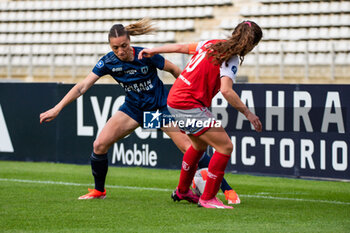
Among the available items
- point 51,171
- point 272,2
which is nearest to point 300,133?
point 51,171

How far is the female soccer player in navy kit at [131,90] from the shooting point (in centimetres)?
675

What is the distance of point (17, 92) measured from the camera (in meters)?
11.7

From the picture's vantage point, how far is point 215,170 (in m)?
6.12

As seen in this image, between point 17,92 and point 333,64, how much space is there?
7558mm

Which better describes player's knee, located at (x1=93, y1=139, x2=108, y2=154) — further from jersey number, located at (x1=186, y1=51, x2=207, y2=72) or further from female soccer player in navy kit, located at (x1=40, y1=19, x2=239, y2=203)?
jersey number, located at (x1=186, y1=51, x2=207, y2=72)

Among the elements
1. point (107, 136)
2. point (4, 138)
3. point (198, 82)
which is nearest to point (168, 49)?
point (198, 82)

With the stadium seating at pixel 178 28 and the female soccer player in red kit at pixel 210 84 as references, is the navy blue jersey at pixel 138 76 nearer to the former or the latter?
the female soccer player in red kit at pixel 210 84

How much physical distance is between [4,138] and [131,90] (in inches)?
213

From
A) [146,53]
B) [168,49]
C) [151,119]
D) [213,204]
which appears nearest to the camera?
[168,49]

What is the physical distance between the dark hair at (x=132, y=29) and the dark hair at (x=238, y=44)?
101 cm

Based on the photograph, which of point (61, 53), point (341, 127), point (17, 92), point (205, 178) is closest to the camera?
point (205, 178)

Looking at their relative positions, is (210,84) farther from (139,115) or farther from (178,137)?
(139,115)

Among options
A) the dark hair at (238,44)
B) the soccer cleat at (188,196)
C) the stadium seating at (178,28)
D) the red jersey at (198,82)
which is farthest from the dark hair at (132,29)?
the stadium seating at (178,28)

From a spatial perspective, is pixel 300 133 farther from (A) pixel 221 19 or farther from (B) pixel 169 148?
(A) pixel 221 19
